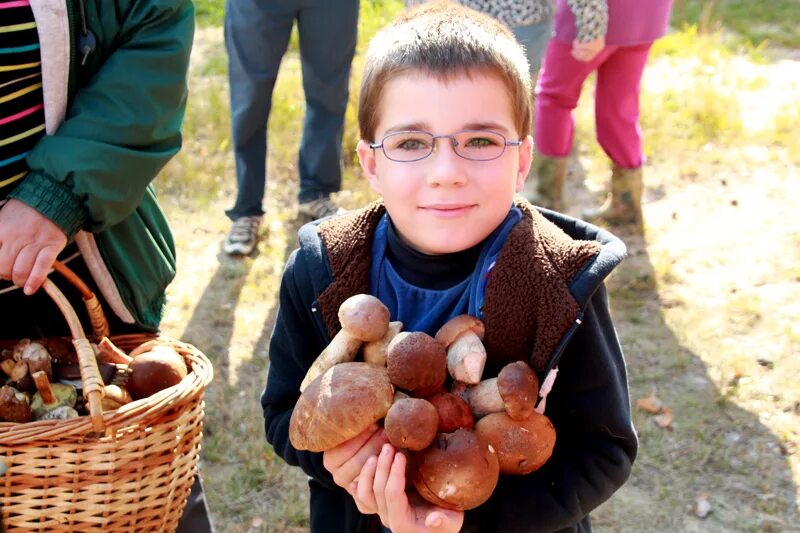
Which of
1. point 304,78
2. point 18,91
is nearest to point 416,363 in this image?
point 18,91

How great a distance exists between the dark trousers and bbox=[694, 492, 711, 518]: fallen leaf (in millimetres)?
2535

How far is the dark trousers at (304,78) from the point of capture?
4117 millimetres

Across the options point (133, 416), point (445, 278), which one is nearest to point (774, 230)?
point (445, 278)

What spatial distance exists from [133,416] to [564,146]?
3248mm

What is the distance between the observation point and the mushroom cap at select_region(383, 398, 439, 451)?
131 cm

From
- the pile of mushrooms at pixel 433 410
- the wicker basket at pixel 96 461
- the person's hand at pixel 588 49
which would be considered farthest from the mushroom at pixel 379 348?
the person's hand at pixel 588 49

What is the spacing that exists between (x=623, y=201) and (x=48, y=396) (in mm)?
3594

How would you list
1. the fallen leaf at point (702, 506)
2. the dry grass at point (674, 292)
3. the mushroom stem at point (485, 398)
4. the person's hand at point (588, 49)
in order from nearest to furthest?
the mushroom stem at point (485, 398), the fallen leaf at point (702, 506), the dry grass at point (674, 292), the person's hand at point (588, 49)

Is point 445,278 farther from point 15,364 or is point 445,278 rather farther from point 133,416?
point 15,364

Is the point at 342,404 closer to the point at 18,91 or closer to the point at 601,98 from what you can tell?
the point at 18,91

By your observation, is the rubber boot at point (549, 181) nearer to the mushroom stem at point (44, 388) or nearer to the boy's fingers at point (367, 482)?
the mushroom stem at point (44, 388)

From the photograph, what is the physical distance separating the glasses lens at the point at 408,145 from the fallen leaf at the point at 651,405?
2212 millimetres

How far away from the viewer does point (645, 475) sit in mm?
3076

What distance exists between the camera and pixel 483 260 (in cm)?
158
